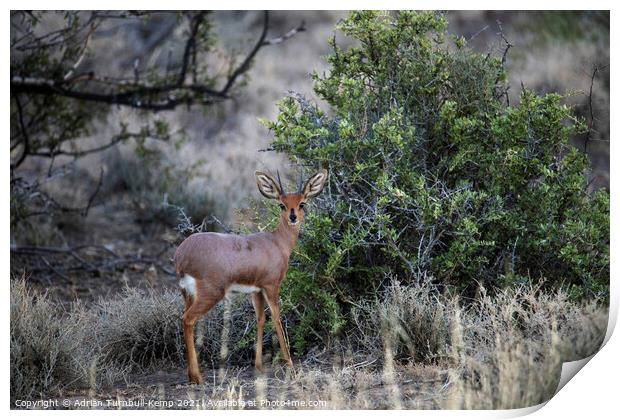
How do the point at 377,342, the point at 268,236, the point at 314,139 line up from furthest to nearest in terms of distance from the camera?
the point at 314,139, the point at 377,342, the point at 268,236

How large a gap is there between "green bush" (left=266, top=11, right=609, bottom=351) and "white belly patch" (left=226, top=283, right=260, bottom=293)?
837 mm

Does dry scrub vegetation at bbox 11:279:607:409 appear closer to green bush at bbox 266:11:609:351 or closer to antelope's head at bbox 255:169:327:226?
green bush at bbox 266:11:609:351

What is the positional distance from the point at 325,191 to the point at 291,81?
10386 mm

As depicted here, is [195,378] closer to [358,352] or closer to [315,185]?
[358,352]

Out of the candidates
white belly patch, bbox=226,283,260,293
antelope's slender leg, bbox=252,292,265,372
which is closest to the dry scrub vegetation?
antelope's slender leg, bbox=252,292,265,372

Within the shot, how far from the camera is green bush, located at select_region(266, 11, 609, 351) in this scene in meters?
6.51

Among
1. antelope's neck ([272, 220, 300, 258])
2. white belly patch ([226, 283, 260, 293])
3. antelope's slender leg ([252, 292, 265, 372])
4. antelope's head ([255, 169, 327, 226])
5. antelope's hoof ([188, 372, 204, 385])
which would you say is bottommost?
antelope's hoof ([188, 372, 204, 385])

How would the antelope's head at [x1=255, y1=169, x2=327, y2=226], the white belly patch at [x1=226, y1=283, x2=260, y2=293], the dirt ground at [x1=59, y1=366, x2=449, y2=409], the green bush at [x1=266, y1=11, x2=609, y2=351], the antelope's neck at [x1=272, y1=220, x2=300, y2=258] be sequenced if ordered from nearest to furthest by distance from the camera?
the dirt ground at [x1=59, y1=366, x2=449, y2=409]
the white belly patch at [x1=226, y1=283, x2=260, y2=293]
the antelope's head at [x1=255, y1=169, x2=327, y2=226]
the antelope's neck at [x1=272, y1=220, x2=300, y2=258]
the green bush at [x1=266, y1=11, x2=609, y2=351]

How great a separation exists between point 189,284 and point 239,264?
1.04ft

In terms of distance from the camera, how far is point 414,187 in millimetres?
6590

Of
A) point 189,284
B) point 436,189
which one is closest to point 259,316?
point 189,284

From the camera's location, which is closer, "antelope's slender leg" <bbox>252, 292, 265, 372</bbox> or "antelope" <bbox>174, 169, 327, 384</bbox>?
"antelope" <bbox>174, 169, 327, 384</bbox>

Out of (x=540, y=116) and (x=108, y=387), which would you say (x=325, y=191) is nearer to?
(x=540, y=116)

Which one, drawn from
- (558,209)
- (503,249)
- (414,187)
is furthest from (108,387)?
(558,209)
